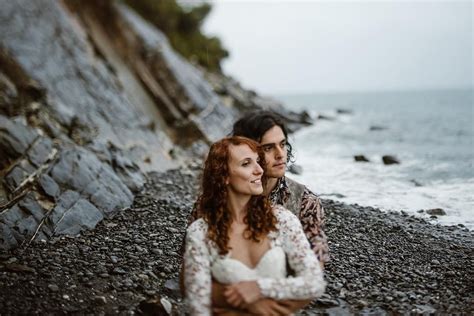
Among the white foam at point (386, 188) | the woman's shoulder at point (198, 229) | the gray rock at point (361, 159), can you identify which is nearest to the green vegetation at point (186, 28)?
the white foam at point (386, 188)

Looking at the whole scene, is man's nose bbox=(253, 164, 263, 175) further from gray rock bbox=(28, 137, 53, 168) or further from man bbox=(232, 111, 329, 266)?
gray rock bbox=(28, 137, 53, 168)

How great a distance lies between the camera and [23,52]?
1895 cm

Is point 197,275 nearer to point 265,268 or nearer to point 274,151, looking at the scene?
point 265,268

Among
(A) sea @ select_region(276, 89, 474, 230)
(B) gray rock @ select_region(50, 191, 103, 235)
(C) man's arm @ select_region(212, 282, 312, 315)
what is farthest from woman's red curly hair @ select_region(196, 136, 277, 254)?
(A) sea @ select_region(276, 89, 474, 230)

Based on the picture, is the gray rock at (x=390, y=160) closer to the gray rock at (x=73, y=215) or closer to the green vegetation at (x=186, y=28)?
the gray rock at (x=73, y=215)

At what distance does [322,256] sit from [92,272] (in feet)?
15.3

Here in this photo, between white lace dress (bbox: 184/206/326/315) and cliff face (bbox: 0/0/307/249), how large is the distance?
19.5 feet

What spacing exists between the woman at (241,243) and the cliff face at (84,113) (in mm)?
5930

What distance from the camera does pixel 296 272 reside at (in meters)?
4.54

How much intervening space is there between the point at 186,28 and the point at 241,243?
46815mm

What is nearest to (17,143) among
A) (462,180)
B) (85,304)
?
(85,304)

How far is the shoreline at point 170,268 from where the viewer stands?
742cm

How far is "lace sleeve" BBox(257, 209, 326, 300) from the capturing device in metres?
4.36

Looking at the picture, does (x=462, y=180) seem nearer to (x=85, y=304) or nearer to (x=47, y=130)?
(x=47, y=130)
